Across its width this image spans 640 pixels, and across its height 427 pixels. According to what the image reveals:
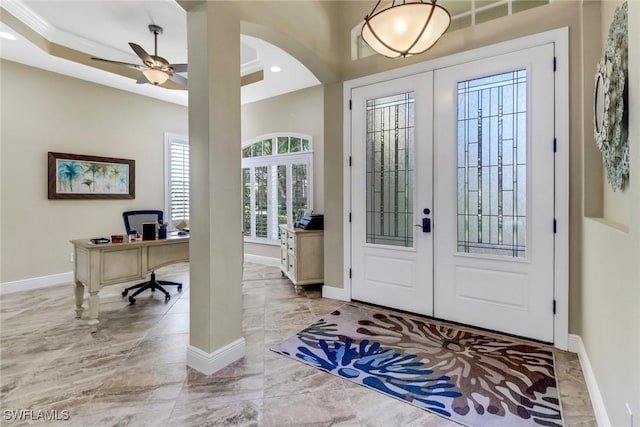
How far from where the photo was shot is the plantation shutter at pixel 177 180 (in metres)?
5.89

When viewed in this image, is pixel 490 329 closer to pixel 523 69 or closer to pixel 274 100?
pixel 523 69

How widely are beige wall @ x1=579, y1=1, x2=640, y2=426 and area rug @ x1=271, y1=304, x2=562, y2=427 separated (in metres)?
0.38

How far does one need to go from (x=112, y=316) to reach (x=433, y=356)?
3.27 meters

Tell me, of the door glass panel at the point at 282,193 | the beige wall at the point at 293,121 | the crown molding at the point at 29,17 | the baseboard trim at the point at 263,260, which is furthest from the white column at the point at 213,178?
the baseboard trim at the point at 263,260

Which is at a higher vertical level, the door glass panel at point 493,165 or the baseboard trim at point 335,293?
the door glass panel at point 493,165

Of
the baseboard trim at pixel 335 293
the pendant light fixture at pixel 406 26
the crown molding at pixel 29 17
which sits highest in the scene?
the crown molding at pixel 29 17

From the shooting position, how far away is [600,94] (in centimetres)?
193

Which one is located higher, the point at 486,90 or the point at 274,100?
the point at 274,100

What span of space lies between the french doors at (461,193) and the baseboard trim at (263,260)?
2374 millimetres

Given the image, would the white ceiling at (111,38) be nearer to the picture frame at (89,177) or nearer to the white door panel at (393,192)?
the picture frame at (89,177)

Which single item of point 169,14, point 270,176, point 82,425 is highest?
point 169,14

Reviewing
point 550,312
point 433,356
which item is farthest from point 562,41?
point 433,356

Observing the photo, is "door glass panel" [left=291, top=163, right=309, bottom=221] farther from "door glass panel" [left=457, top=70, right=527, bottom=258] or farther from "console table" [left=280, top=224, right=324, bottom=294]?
"door glass panel" [left=457, top=70, right=527, bottom=258]

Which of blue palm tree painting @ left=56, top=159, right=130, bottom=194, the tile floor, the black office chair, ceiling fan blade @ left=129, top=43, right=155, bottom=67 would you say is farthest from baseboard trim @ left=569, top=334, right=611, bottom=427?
blue palm tree painting @ left=56, top=159, right=130, bottom=194
